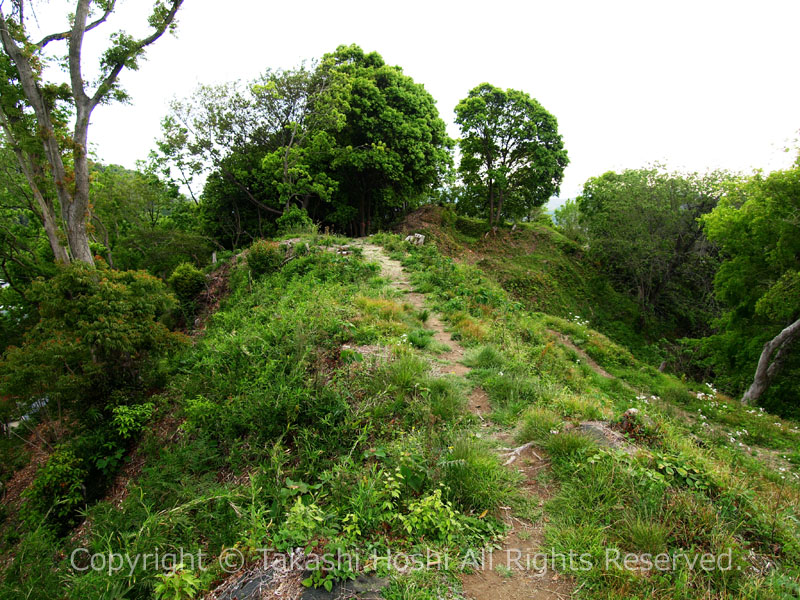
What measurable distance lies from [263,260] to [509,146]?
19.4 m

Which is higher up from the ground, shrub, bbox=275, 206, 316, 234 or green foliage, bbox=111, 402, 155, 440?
shrub, bbox=275, 206, 316, 234

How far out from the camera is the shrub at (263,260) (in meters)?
12.0

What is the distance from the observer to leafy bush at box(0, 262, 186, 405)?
6625mm

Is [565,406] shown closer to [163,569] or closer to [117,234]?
[163,569]

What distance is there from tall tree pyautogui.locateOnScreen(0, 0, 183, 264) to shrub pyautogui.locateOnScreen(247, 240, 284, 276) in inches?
161

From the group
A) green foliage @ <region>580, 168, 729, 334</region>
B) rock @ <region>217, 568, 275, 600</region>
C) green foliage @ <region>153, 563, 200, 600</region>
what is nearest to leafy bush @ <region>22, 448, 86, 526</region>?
green foliage @ <region>153, 563, 200, 600</region>

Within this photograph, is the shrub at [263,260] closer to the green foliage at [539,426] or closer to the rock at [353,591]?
the green foliage at [539,426]

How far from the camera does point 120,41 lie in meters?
9.99

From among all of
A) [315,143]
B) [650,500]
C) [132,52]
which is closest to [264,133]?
[315,143]

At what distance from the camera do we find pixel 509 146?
80.4 feet

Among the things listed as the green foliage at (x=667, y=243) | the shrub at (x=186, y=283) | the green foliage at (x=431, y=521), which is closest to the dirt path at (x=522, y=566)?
the green foliage at (x=431, y=521)

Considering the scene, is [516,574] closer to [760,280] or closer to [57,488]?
[57,488]

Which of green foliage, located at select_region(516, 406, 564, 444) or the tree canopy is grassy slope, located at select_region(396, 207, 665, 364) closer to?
the tree canopy

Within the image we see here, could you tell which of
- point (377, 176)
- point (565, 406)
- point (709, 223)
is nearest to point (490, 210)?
point (377, 176)
